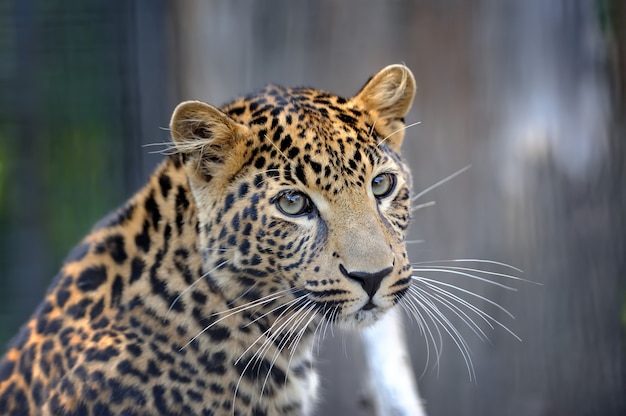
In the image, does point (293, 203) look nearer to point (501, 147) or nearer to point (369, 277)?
point (369, 277)

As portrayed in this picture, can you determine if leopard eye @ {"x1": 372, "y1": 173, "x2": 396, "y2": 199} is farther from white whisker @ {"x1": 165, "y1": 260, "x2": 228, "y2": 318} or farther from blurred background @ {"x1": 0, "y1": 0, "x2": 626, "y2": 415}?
blurred background @ {"x1": 0, "y1": 0, "x2": 626, "y2": 415}

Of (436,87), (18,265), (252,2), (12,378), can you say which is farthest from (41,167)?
(12,378)

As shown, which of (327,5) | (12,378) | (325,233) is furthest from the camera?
(327,5)

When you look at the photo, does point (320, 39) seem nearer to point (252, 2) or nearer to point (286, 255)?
point (252, 2)

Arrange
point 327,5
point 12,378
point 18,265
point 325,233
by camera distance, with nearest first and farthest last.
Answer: point 325,233 < point 12,378 < point 327,5 < point 18,265

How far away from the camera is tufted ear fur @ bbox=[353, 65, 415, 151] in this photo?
152 inches

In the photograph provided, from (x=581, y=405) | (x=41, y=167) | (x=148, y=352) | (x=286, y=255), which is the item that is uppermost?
(x=41, y=167)

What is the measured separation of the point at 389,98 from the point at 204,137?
0.92m

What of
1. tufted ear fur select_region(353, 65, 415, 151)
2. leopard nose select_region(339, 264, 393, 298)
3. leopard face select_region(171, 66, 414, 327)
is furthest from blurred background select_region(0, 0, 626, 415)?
leopard nose select_region(339, 264, 393, 298)

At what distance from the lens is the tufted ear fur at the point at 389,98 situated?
3.86 meters

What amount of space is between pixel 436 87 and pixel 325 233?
3.28m

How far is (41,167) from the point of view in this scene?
7.62 metres

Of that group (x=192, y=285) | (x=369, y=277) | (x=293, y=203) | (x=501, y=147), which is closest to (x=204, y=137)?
(x=293, y=203)

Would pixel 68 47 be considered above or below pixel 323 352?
above
